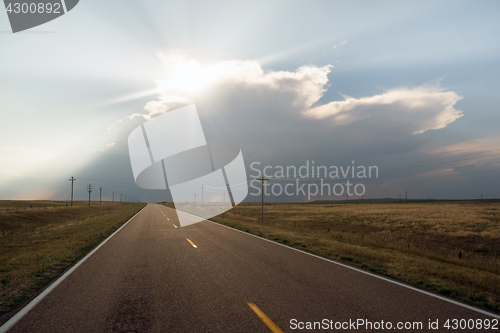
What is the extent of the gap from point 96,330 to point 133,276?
3195 millimetres

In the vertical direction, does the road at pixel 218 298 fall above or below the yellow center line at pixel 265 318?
below

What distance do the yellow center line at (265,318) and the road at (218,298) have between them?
0.06 m

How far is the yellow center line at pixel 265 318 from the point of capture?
3934mm

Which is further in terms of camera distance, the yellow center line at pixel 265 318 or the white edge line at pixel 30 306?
the white edge line at pixel 30 306

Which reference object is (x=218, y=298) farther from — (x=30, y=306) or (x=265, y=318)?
(x=30, y=306)

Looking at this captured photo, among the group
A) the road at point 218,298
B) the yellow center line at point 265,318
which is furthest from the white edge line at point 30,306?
the yellow center line at point 265,318

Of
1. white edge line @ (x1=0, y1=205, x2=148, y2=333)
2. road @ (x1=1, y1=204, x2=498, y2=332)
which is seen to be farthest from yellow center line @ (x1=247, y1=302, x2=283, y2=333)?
white edge line @ (x1=0, y1=205, x2=148, y2=333)

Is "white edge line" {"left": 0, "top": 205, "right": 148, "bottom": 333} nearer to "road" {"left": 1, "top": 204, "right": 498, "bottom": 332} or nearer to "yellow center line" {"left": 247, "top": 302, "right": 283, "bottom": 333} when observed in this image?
"road" {"left": 1, "top": 204, "right": 498, "bottom": 332}

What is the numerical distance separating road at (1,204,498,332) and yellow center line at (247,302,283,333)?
0.06 meters

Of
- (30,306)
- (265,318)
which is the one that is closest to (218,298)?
(265,318)

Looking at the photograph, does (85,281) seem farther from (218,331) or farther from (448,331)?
(448,331)

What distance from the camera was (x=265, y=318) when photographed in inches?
170

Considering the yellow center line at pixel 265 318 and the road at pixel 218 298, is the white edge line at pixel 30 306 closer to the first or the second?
the road at pixel 218 298

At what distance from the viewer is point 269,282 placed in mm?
6414
